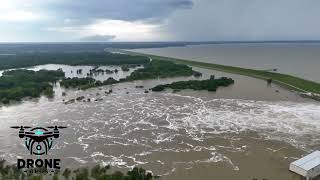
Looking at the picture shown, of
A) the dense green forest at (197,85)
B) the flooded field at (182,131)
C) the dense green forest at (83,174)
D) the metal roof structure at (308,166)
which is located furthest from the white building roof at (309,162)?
the dense green forest at (197,85)

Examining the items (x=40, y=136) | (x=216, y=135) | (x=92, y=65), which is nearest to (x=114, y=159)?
(x=40, y=136)

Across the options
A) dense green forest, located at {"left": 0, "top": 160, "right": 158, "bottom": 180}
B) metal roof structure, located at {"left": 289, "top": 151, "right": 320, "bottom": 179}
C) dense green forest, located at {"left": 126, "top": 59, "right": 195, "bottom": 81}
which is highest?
dense green forest, located at {"left": 126, "top": 59, "right": 195, "bottom": 81}

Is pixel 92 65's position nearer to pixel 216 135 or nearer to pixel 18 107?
pixel 18 107

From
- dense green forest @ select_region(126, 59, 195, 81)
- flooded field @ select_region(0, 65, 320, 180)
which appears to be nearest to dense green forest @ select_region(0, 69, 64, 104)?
flooded field @ select_region(0, 65, 320, 180)

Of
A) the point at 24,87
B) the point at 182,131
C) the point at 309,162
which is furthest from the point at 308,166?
the point at 24,87

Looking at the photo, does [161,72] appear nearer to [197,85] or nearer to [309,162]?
[197,85]

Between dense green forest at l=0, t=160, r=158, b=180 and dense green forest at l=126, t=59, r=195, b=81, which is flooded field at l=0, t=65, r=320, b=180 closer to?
dense green forest at l=0, t=160, r=158, b=180

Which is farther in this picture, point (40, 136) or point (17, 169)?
point (40, 136)
